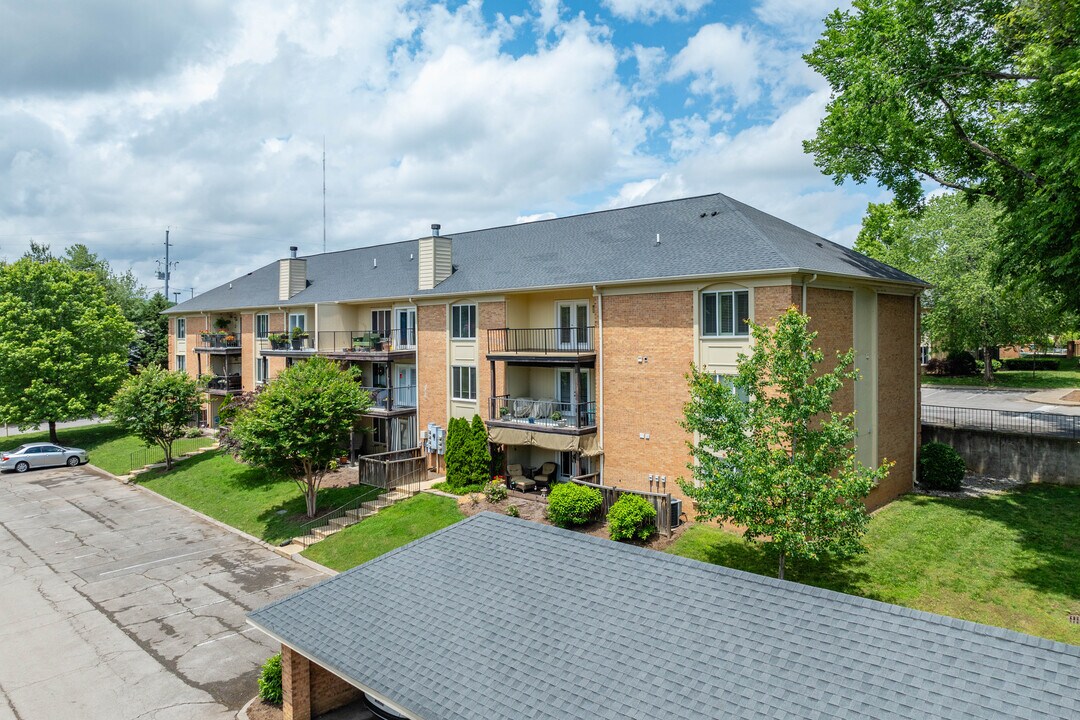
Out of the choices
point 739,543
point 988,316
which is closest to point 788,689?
point 739,543

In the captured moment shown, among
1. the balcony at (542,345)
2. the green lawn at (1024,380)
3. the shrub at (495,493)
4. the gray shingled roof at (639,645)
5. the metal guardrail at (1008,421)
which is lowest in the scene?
the shrub at (495,493)

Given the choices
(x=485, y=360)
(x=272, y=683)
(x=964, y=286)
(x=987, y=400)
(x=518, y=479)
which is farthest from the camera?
(x=964, y=286)

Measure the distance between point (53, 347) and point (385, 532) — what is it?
32645 millimetres

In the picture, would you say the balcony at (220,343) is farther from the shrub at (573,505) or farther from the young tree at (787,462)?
the young tree at (787,462)

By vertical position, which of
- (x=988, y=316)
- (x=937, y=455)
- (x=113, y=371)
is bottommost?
(x=937, y=455)

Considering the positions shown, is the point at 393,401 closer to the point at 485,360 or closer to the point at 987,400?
the point at 485,360

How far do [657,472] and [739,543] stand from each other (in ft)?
12.4

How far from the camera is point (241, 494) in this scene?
1155 inches

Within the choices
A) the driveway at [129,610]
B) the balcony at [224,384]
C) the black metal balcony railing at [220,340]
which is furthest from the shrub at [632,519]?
the black metal balcony railing at [220,340]

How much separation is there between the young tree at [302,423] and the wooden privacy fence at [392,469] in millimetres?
2413

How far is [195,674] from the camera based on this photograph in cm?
1448

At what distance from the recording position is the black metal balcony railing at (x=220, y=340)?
42.8 m

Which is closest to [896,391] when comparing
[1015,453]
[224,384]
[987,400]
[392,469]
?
[1015,453]

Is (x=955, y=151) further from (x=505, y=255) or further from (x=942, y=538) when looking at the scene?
(x=505, y=255)
